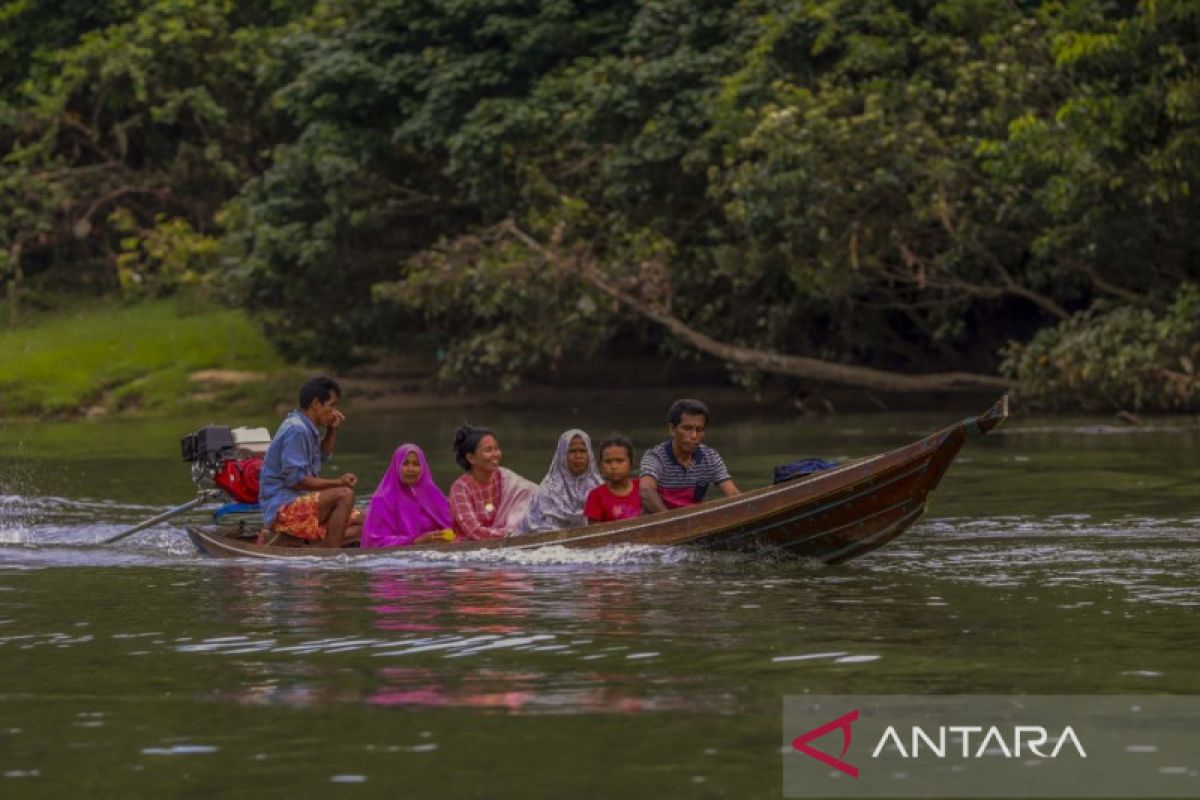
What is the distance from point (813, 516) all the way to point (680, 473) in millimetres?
1252

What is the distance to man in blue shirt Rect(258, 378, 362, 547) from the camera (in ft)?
42.3

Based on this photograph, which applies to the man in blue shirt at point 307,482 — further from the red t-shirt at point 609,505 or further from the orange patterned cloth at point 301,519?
the red t-shirt at point 609,505

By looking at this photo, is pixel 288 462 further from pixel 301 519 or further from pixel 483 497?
pixel 483 497

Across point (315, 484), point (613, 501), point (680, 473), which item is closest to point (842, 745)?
point (613, 501)

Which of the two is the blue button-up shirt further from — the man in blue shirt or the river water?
the river water

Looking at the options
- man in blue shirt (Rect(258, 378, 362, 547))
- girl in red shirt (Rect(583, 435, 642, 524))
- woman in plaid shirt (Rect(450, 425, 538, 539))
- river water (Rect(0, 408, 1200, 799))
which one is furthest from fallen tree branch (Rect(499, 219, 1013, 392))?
girl in red shirt (Rect(583, 435, 642, 524))

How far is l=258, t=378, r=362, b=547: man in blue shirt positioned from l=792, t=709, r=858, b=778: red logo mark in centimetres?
581

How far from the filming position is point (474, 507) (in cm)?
1299

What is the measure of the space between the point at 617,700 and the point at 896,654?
1454 mm

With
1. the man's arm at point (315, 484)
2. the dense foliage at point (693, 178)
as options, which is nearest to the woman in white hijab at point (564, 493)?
the man's arm at point (315, 484)

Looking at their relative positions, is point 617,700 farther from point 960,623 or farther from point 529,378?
point 529,378

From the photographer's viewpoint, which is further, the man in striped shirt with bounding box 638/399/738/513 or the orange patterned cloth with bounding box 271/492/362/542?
the orange patterned cloth with bounding box 271/492/362/542

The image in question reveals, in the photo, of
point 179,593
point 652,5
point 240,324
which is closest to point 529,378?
point 240,324

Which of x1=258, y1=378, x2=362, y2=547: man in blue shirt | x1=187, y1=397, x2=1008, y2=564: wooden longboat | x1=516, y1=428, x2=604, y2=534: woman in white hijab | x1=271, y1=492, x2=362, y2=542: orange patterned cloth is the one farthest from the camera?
x1=271, y1=492, x2=362, y2=542: orange patterned cloth
